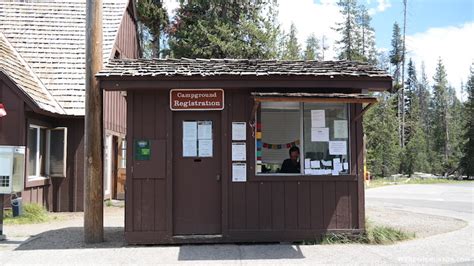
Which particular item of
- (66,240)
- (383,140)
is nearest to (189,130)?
(66,240)

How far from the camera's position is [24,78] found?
13.8 m

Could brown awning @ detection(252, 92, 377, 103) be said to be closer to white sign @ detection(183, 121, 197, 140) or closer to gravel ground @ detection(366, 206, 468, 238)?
white sign @ detection(183, 121, 197, 140)

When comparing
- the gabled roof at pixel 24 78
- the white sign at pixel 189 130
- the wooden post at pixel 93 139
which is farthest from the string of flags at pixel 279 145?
the gabled roof at pixel 24 78

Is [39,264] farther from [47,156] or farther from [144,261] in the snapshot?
[47,156]

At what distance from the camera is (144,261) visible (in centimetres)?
734

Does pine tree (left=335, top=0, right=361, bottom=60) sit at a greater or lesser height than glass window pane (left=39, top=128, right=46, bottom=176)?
greater

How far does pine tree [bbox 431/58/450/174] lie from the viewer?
6888cm

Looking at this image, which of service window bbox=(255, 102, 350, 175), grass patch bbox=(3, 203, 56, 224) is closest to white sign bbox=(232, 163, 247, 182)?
service window bbox=(255, 102, 350, 175)

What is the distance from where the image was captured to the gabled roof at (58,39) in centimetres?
1496

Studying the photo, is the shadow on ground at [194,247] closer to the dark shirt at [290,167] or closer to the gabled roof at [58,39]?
the dark shirt at [290,167]

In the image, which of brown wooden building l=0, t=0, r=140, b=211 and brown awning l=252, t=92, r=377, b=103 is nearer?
brown awning l=252, t=92, r=377, b=103

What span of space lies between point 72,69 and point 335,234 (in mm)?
10709

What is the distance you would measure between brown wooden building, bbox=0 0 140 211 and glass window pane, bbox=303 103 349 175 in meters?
7.39

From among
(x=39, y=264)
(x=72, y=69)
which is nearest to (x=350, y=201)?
(x=39, y=264)
